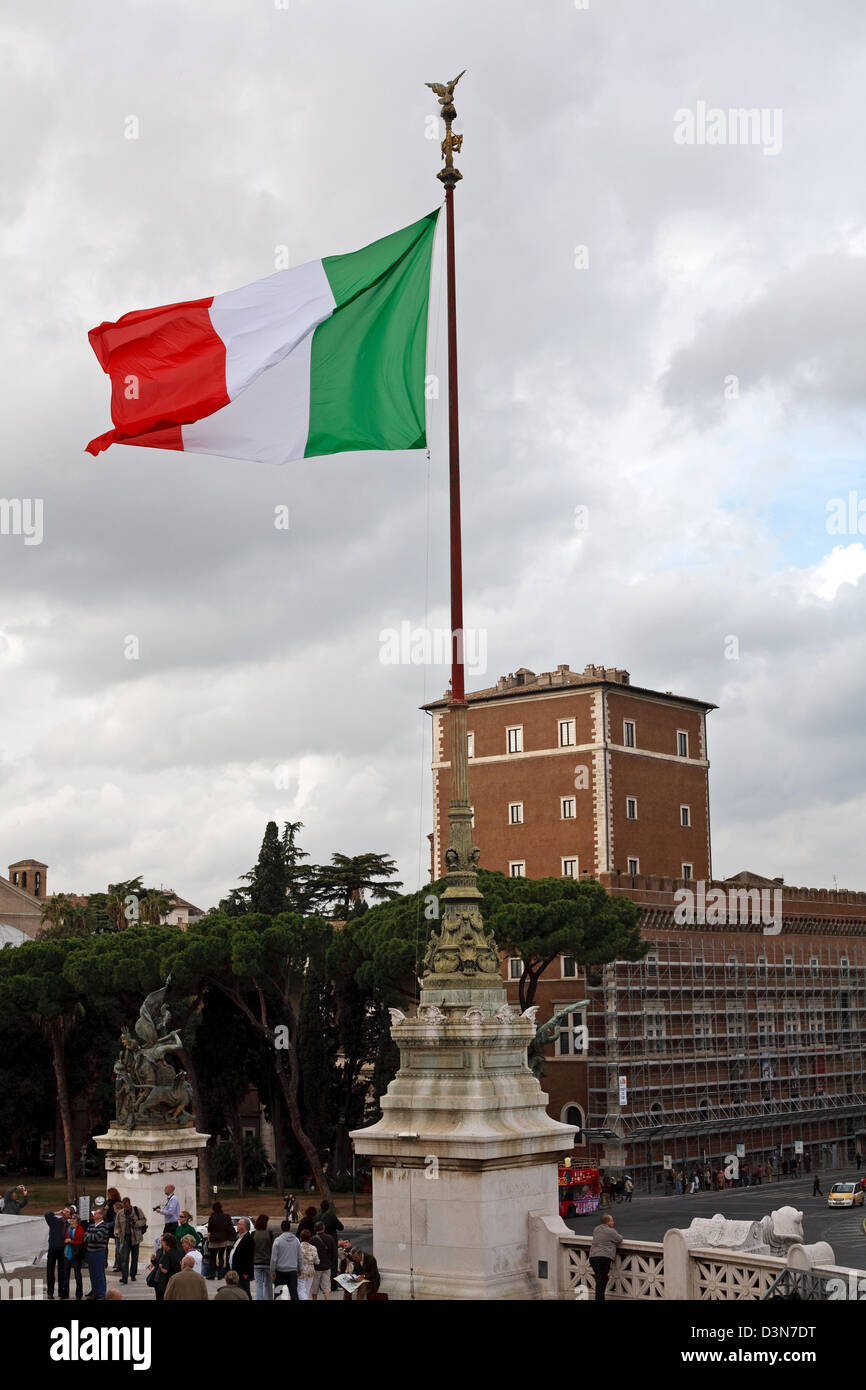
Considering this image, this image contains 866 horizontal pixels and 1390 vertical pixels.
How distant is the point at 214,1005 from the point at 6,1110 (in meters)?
12.0

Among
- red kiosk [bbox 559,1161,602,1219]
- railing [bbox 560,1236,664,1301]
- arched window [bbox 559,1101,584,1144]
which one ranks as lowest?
red kiosk [bbox 559,1161,602,1219]

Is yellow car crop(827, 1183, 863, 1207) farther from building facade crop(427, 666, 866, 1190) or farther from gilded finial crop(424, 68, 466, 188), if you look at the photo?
gilded finial crop(424, 68, 466, 188)

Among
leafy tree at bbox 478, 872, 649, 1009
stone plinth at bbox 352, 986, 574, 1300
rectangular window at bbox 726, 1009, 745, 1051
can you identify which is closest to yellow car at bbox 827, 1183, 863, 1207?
leafy tree at bbox 478, 872, 649, 1009

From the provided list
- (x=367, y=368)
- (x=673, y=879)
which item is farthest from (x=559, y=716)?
(x=367, y=368)

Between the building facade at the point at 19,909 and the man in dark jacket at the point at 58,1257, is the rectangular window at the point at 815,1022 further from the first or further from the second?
the man in dark jacket at the point at 58,1257

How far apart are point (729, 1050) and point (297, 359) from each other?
5217cm

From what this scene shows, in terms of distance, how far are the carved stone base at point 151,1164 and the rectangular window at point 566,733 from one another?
4179cm

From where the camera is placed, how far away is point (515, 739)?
68312 mm

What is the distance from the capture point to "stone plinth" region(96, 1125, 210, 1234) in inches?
995

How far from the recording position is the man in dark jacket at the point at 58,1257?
732 inches

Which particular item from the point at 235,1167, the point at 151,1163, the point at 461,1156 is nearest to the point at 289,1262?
the point at 461,1156

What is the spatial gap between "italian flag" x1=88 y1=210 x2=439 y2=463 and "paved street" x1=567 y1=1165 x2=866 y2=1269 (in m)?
23.8
